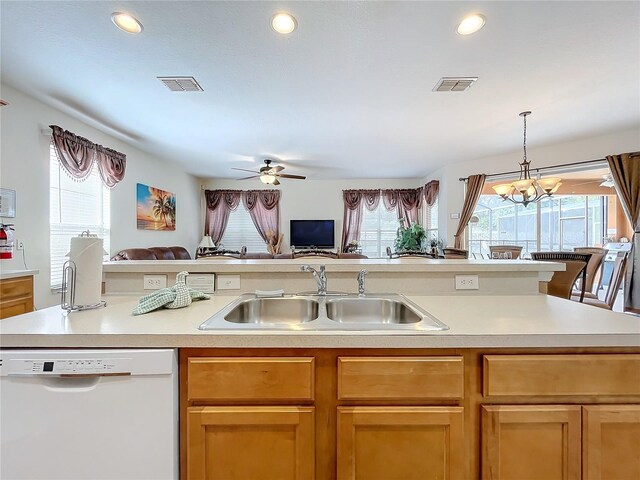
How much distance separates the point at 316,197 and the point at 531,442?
6.34 meters

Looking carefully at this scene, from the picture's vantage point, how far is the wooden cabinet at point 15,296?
2.22 metres

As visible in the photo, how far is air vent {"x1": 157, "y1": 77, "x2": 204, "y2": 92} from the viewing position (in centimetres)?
251

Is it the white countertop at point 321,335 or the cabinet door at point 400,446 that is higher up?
the white countertop at point 321,335

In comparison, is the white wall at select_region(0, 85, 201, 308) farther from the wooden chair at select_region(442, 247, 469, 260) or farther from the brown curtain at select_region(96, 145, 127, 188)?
the wooden chair at select_region(442, 247, 469, 260)

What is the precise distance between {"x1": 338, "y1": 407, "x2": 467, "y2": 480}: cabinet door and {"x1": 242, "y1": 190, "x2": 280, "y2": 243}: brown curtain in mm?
6108

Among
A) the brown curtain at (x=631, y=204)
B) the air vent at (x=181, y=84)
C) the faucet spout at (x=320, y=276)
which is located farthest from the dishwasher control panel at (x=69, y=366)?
the brown curtain at (x=631, y=204)

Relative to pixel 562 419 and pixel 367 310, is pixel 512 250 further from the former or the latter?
pixel 562 419

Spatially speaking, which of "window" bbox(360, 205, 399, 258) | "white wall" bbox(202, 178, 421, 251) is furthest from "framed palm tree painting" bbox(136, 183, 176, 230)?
"window" bbox(360, 205, 399, 258)

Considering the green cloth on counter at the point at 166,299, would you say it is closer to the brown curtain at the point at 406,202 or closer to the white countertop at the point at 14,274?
the white countertop at the point at 14,274

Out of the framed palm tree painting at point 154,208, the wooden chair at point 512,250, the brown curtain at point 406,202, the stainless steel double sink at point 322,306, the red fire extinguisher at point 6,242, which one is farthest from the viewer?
the brown curtain at point 406,202

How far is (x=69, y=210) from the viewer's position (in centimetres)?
329

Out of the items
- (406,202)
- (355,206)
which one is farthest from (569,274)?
(355,206)

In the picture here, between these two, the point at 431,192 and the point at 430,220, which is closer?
the point at 431,192

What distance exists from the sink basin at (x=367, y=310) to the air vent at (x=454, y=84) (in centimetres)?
217
